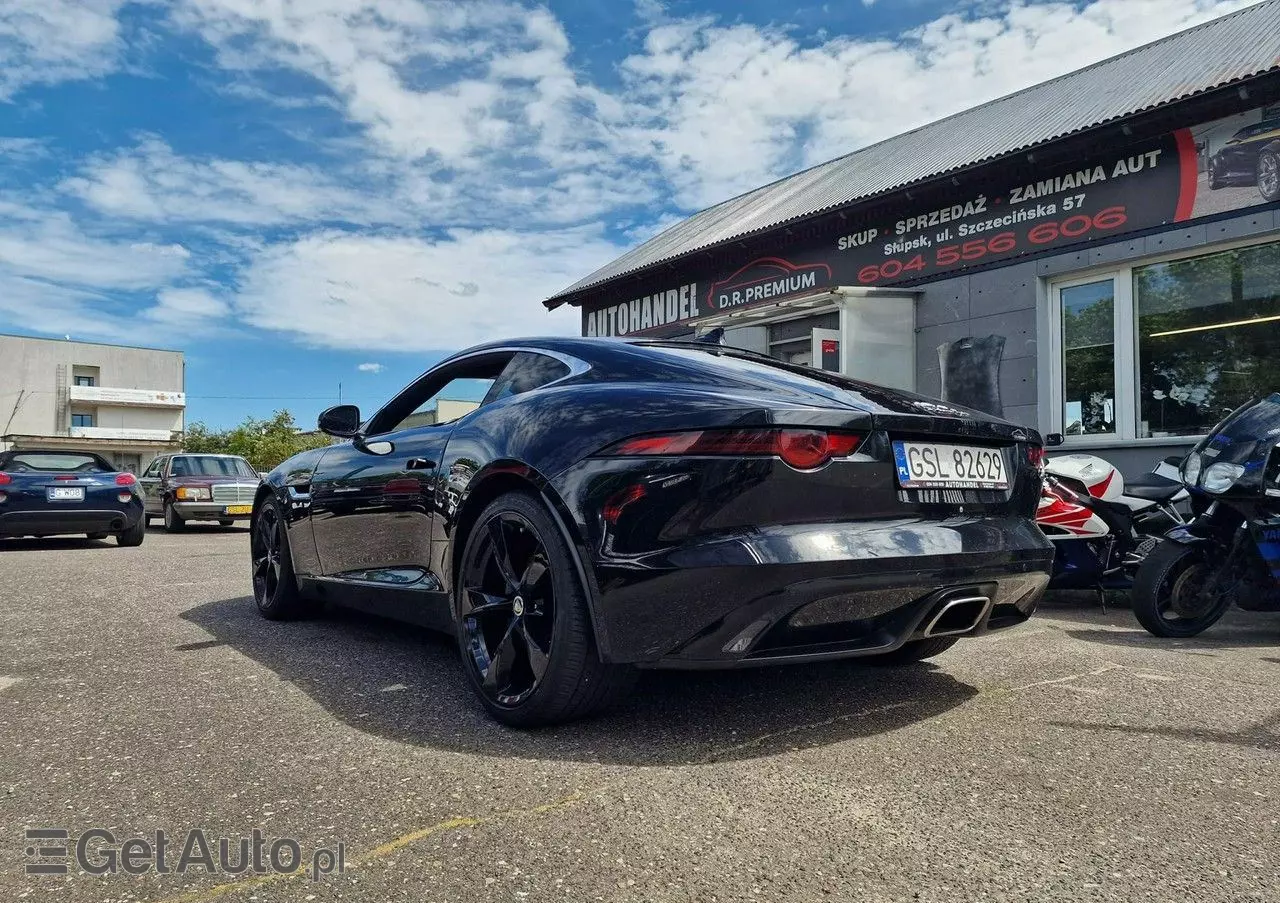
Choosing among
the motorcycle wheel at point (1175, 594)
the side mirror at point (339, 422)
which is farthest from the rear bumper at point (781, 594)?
the motorcycle wheel at point (1175, 594)

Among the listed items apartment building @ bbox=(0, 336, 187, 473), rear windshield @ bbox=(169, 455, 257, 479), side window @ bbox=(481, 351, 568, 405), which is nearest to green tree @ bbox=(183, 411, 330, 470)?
apartment building @ bbox=(0, 336, 187, 473)

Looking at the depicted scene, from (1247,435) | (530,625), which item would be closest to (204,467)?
(530,625)

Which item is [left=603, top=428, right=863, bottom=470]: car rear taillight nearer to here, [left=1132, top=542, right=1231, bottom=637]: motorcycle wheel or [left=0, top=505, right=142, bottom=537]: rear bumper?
[left=1132, top=542, right=1231, bottom=637]: motorcycle wheel

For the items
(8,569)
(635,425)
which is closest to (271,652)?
(635,425)

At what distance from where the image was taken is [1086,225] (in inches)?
344

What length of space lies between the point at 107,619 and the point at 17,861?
11.8 ft

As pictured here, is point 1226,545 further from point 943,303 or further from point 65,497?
point 65,497

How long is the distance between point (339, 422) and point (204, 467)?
13.9m

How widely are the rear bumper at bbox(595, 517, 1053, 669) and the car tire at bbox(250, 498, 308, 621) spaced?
2.92 m

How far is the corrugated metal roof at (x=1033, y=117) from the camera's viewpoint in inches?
328

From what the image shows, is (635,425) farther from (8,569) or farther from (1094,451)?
(8,569)

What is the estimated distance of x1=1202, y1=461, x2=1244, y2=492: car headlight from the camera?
459 cm

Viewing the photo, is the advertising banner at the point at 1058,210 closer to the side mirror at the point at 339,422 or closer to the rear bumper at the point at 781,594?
the rear bumper at the point at 781,594

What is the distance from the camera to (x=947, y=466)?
2.81 metres
